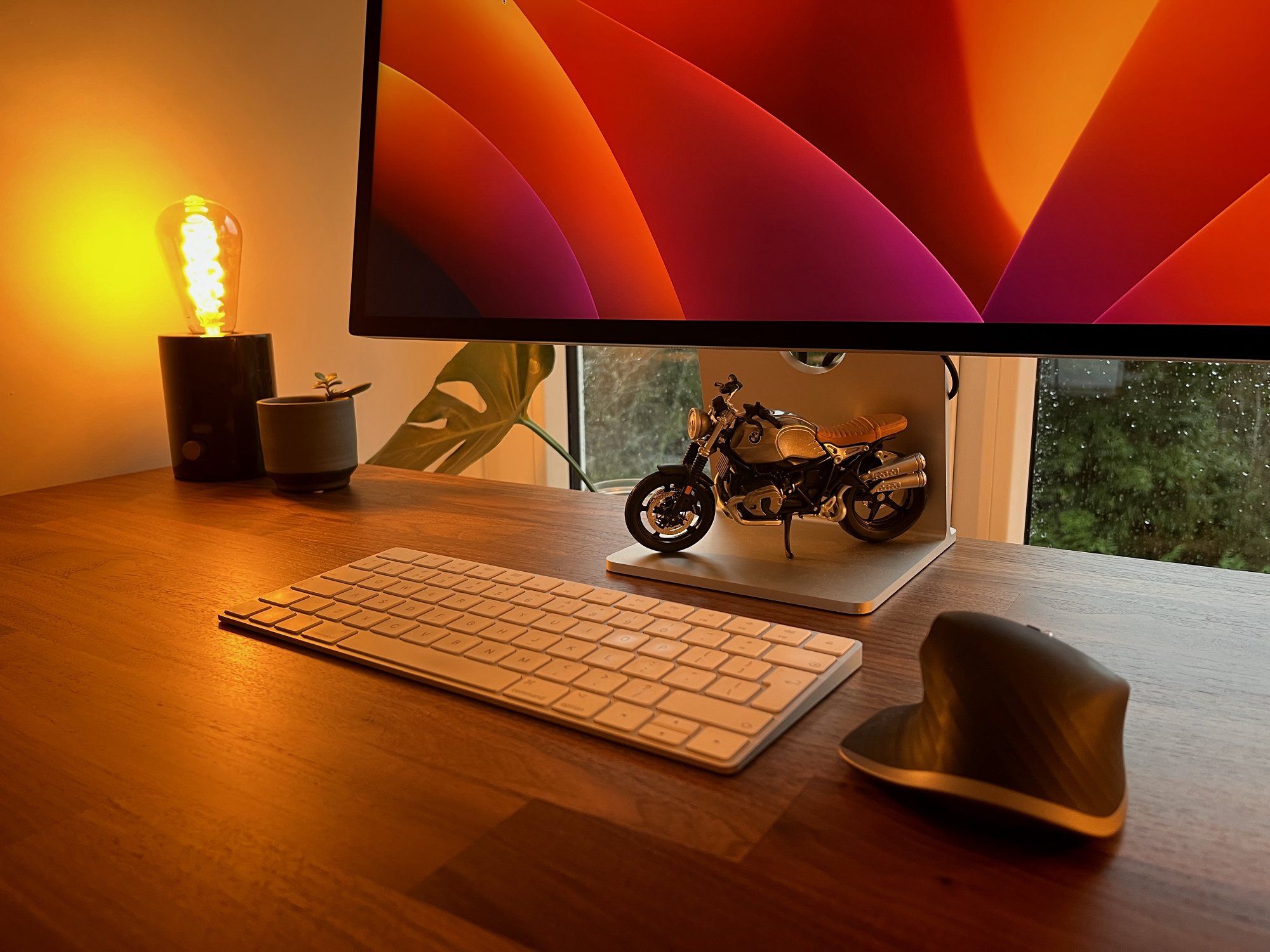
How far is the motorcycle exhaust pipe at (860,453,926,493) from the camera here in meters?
0.70

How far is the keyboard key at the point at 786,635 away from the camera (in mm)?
511

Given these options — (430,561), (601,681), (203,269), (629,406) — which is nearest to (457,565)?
(430,561)

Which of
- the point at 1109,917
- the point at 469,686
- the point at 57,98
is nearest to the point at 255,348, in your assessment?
the point at 57,98

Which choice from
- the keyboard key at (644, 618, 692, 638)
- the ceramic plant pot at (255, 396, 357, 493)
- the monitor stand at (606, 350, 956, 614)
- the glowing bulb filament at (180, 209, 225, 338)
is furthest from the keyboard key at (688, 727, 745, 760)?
the glowing bulb filament at (180, 209, 225, 338)

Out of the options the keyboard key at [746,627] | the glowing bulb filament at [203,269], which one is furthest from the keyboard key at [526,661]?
the glowing bulb filament at [203,269]

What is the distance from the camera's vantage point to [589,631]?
533 millimetres

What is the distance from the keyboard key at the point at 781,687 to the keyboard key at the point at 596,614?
12 centimetres

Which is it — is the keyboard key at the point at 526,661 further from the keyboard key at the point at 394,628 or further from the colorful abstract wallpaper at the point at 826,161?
the colorful abstract wallpaper at the point at 826,161

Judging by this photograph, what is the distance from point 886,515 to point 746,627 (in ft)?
0.84

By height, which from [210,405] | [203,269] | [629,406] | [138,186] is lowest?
[629,406]

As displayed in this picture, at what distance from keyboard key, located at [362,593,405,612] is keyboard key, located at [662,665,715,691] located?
22 centimetres

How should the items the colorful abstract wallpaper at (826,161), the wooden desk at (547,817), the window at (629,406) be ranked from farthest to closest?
the window at (629,406)
the colorful abstract wallpaper at (826,161)
the wooden desk at (547,817)

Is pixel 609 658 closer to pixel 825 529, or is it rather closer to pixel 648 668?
pixel 648 668

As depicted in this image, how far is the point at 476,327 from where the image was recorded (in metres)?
0.81
